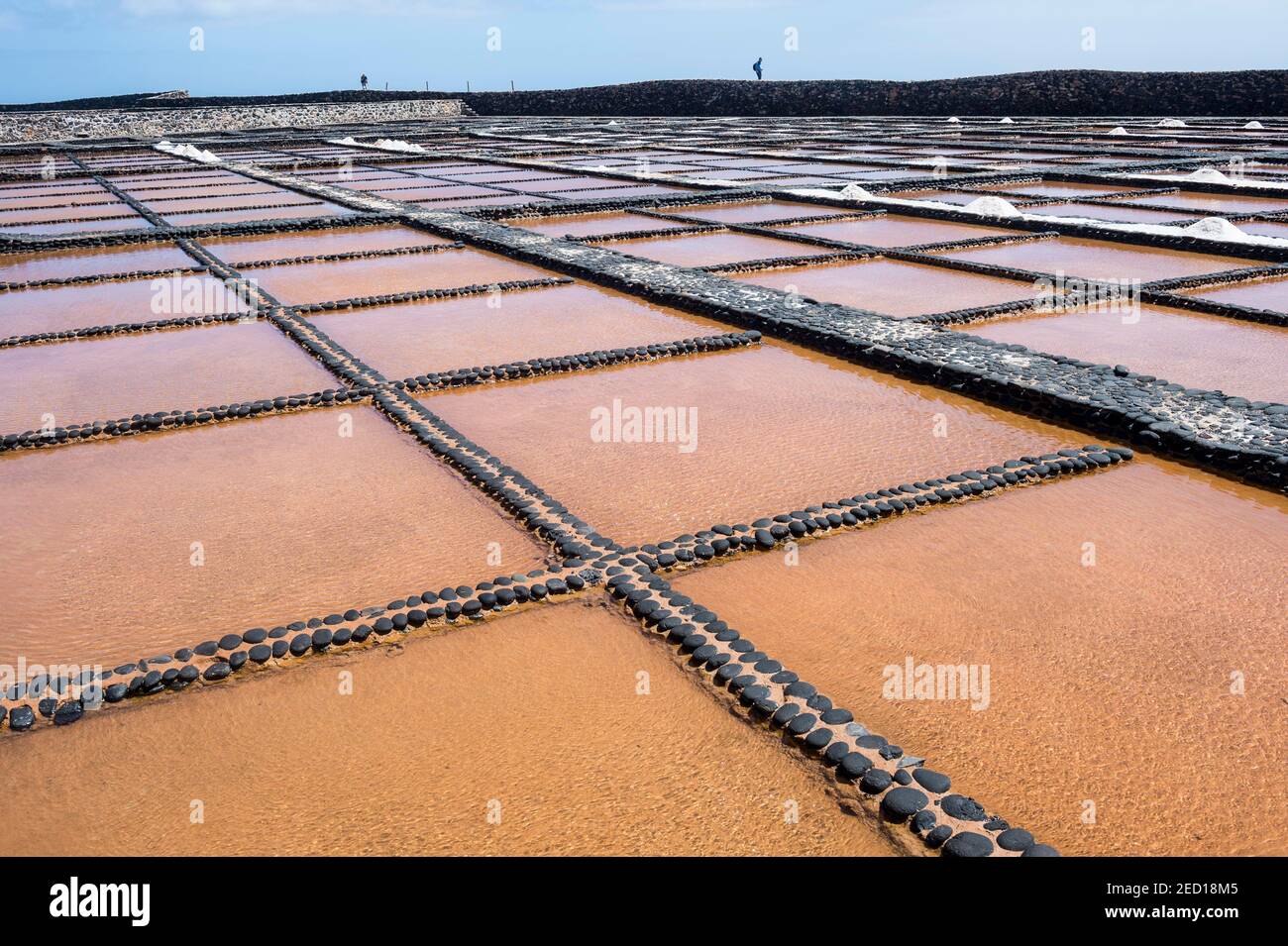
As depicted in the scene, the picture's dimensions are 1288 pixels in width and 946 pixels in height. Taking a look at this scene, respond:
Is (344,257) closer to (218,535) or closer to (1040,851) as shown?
(218,535)

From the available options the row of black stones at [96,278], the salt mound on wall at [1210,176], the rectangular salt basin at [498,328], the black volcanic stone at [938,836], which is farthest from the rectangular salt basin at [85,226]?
the salt mound on wall at [1210,176]

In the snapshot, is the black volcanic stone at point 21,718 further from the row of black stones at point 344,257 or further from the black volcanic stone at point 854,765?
the row of black stones at point 344,257

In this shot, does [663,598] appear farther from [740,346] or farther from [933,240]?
[933,240]

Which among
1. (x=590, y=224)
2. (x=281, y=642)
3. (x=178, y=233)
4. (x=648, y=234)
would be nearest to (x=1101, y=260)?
(x=648, y=234)

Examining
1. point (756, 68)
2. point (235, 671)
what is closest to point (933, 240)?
point (235, 671)
